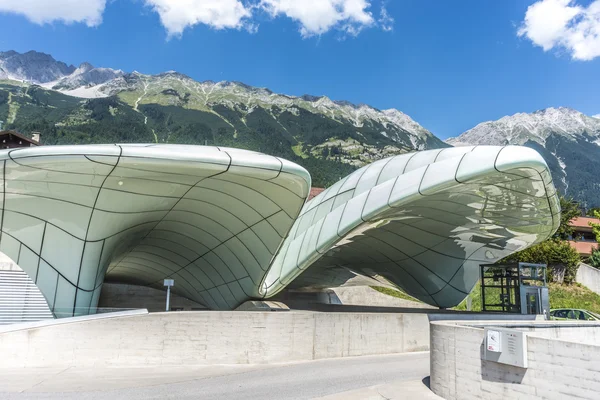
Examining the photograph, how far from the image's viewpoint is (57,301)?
15891mm

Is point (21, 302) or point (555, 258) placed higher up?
point (555, 258)

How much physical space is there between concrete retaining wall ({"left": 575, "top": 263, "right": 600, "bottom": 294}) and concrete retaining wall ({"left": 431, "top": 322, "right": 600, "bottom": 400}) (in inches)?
1216

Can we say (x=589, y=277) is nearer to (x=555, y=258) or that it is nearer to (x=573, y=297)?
(x=573, y=297)

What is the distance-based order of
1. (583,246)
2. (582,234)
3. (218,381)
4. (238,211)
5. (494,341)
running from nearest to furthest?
(494,341) < (218,381) < (238,211) < (583,246) < (582,234)

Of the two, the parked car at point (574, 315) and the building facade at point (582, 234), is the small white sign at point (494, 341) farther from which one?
the building facade at point (582, 234)

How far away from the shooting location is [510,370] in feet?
24.3

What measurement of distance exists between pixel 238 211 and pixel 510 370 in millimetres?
10923

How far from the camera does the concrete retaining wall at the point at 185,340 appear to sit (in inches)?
508

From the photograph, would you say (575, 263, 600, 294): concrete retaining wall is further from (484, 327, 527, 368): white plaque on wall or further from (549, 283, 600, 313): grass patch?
(484, 327, 527, 368): white plaque on wall

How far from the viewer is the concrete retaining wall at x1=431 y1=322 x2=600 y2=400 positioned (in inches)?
250

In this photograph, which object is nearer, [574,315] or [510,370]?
[510,370]

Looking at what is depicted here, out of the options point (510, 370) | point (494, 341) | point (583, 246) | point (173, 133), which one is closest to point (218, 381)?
point (494, 341)

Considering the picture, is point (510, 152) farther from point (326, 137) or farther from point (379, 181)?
point (326, 137)

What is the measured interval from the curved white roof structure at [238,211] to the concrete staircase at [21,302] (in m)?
0.40
